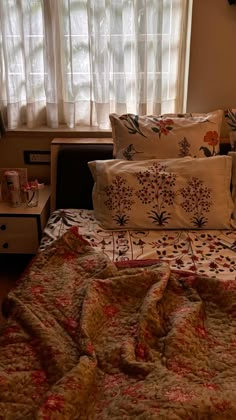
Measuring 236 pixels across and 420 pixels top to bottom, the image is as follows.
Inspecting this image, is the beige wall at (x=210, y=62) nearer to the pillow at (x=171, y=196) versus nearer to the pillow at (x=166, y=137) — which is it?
the pillow at (x=166, y=137)

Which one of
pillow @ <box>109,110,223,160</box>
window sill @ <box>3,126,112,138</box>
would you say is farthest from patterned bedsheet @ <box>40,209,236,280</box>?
window sill @ <box>3,126,112,138</box>

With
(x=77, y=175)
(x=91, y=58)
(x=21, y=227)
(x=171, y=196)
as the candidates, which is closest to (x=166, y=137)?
(x=171, y=196)

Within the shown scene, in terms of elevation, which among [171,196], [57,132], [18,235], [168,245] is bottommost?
[18,235]

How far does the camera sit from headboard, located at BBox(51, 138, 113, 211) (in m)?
2.14

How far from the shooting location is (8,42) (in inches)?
87.0

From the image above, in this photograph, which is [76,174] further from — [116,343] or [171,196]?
[116,343]

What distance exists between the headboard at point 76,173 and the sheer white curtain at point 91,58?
0.86 ft

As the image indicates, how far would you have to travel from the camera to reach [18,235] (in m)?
2.12

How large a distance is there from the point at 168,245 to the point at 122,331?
60cm

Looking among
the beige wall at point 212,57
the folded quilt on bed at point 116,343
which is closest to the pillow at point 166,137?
the beige wall at point 212,57

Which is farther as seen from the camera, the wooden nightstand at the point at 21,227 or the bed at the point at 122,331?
the wooden nightstand at the point at 21,227

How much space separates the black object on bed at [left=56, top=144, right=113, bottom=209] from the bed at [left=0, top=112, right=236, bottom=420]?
0.39 metres

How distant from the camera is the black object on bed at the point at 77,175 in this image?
7.04ft

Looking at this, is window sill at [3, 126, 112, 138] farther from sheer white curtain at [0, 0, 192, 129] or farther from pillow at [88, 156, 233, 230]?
pillow at [88, 156, 233, 230]
